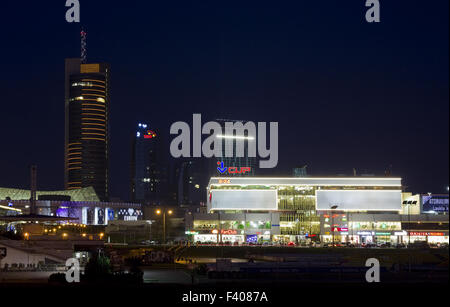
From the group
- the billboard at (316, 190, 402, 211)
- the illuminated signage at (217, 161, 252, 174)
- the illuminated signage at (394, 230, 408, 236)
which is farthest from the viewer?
the illuminated signage at (217, 161, 252, 174)

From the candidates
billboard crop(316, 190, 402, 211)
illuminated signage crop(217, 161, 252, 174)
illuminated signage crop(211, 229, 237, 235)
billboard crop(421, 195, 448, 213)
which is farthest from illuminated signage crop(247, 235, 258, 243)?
billboard crop(421, 195, 448, 213)

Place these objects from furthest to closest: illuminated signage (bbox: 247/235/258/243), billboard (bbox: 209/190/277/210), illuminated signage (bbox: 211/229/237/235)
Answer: billboard (bbox: 209/190/277/210) → illuminated signage (bbox: 211/229/237/235) → illuminated signage (bbox: 247/235/258/243)

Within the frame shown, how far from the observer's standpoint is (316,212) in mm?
154750

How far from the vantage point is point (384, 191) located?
159m

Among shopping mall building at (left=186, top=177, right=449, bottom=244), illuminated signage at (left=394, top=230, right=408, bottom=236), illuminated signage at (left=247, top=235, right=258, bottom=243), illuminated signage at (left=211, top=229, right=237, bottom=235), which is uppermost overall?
shopping mall building at (left=186, top=177, right=449, bottom=244)

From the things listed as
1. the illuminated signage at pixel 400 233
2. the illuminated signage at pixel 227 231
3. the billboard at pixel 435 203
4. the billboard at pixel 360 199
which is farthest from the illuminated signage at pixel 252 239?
the billboard at pixel 435 203

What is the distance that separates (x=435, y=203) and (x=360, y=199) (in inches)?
738

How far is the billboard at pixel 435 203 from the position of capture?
15912 centimetres

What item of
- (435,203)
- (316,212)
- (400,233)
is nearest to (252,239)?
(316,212)

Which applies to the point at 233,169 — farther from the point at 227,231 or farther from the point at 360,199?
the point at 360,199

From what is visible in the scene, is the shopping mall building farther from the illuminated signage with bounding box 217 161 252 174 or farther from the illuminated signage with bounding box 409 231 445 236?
the illuminated signage with bounding box 217 161 252 174

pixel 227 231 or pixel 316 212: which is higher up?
pixel 316 212

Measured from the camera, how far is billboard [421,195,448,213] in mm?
159125
